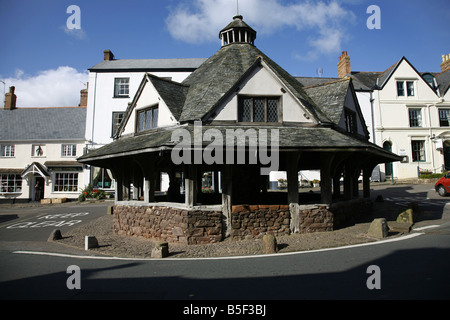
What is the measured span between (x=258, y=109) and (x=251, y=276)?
6.92 m

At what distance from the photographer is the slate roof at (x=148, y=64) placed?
28016mm

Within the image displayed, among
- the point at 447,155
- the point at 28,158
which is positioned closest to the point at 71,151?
the point at 28,158

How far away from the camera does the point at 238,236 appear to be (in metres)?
9.02

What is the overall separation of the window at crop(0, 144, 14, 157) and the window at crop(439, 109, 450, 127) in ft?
144

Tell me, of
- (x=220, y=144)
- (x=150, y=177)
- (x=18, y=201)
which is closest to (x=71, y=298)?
(x=220, y=144)

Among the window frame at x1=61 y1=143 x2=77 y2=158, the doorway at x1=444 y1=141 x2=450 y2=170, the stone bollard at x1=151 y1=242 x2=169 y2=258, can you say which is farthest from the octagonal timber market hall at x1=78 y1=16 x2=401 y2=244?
the doorway at x1=444 y1=141 x2=450 y2=170

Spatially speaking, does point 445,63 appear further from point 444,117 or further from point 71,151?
point 71,151

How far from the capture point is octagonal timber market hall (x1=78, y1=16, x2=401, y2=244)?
8914 mm

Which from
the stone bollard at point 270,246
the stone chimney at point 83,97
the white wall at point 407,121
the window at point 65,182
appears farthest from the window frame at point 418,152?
the stone chimney at point 83,97

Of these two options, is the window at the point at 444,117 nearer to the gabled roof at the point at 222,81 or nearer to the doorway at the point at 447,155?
the doorway at the point at 447,155

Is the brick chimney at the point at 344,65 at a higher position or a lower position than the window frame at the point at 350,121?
higher

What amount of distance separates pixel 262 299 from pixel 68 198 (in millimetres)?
27759

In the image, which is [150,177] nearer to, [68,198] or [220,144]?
A: [220,144]

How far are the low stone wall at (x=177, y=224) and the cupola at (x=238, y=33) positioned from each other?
33.7ft
